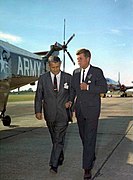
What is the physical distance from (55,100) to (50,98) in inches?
3.2

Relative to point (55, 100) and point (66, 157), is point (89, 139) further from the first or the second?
point (66, 157)

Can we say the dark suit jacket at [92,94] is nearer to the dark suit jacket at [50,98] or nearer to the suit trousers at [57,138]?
the dark suit jacket at [50,98]

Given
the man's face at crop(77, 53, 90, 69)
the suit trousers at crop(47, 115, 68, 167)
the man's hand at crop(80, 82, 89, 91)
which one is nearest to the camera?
the man's hand at crop(80, 82, 89, 91)

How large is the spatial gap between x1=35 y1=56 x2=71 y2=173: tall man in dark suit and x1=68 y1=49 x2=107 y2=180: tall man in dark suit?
0.29 m

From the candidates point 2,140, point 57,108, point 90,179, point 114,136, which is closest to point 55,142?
point 57,108

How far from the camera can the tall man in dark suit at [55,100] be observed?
15.1 feet

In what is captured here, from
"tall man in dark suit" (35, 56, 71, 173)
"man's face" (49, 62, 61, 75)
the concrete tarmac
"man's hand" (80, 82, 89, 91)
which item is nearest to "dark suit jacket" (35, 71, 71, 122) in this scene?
"tall man in dark suit" (35, 56, 71, 173)

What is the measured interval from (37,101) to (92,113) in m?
0.87

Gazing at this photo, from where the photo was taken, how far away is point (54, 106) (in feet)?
15.1

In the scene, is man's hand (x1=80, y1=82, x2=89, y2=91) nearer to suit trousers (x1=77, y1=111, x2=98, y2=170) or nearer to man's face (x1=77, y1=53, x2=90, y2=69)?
man's face (x1=77, y1=53, x2=90, y2=69)

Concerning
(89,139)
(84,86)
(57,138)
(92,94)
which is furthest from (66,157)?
(84,86)

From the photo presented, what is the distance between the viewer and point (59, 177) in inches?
169

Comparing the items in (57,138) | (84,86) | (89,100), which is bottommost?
(57,138)

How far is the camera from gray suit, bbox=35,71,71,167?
461 cm
